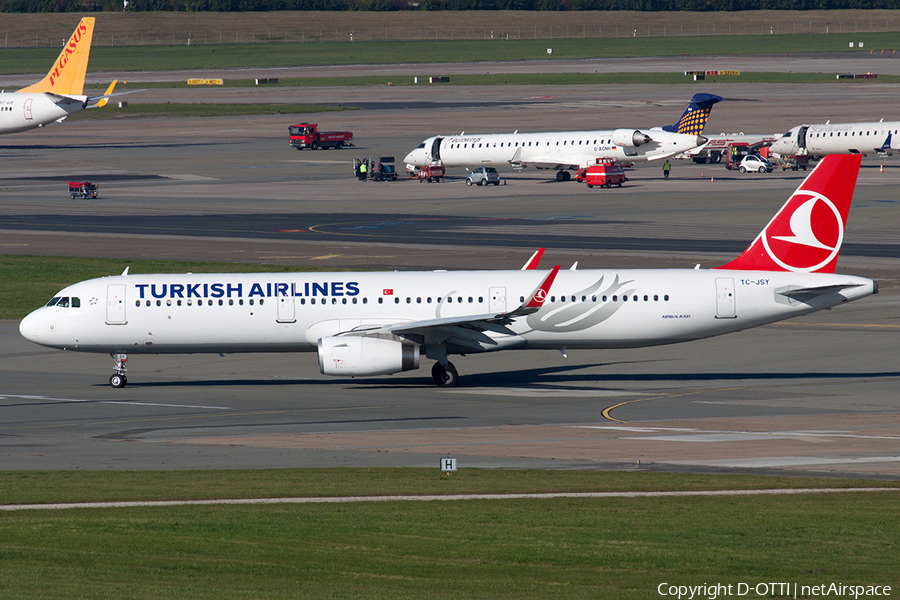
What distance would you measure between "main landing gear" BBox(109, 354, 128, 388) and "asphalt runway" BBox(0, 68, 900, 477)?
1.08 feet

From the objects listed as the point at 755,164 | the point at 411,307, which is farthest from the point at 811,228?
the point at 755,164

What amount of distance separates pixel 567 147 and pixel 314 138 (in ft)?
141

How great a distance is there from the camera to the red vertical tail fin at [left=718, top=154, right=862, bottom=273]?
42.8 metres

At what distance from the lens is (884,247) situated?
74688 millimetres

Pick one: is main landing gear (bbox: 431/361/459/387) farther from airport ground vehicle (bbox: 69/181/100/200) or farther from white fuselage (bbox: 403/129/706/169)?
white fuselage (bbox: 403/129/706/169)

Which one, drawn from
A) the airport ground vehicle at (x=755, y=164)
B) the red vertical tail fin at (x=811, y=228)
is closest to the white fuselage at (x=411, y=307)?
the red vertical tail fin at (x=811, y=228)

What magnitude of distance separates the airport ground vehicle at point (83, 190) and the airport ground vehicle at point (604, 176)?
146ft

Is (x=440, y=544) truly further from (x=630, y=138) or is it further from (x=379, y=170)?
(x=379, y=170)

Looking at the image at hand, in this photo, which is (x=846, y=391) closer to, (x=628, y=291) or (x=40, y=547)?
(x=628, y=291)

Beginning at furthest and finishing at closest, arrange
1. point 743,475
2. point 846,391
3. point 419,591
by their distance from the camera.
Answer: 1. point 846,391
2. point 743,475
3. point 419,591

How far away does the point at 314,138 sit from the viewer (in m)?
149

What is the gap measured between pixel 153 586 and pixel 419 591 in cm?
373

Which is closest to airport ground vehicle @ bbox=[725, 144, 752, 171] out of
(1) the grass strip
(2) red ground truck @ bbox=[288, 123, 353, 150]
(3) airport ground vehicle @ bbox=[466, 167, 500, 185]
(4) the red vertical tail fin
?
(3) airport ground vehicle @ bbox=[466, 167, 500, 185]

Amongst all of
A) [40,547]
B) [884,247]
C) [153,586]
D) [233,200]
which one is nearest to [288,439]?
[40,547]
